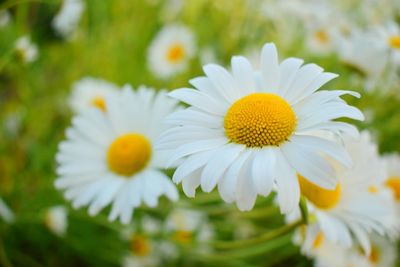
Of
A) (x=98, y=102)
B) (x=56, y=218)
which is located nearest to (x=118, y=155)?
(x=56, y=218)

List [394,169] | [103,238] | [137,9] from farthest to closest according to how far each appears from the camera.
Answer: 1. [137,9]
2. [103,238]
3. [394,169]

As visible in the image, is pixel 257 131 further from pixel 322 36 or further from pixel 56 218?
pixel 322 36

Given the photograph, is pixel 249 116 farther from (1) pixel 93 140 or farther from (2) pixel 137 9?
(2) pixel 137 9

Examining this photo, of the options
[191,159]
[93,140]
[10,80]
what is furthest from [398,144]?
[10,80]

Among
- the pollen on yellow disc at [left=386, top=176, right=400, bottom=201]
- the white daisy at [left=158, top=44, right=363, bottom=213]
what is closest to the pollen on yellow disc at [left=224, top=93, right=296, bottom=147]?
the white daisy at [left=158, top=44, right=363, bottom=213]

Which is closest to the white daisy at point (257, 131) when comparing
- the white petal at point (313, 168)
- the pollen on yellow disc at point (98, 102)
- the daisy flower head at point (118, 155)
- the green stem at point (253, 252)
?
the white petal at point (313, 168)

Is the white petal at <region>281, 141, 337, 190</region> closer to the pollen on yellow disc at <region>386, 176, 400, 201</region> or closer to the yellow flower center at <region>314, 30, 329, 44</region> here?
the pollen on yellow disc at <region>386, 176, 400, 201</region>

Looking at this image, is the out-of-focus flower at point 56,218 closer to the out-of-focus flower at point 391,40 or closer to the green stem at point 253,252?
the green stem at point 253,252

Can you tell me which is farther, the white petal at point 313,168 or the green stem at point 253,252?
the green stem at point 253,252
